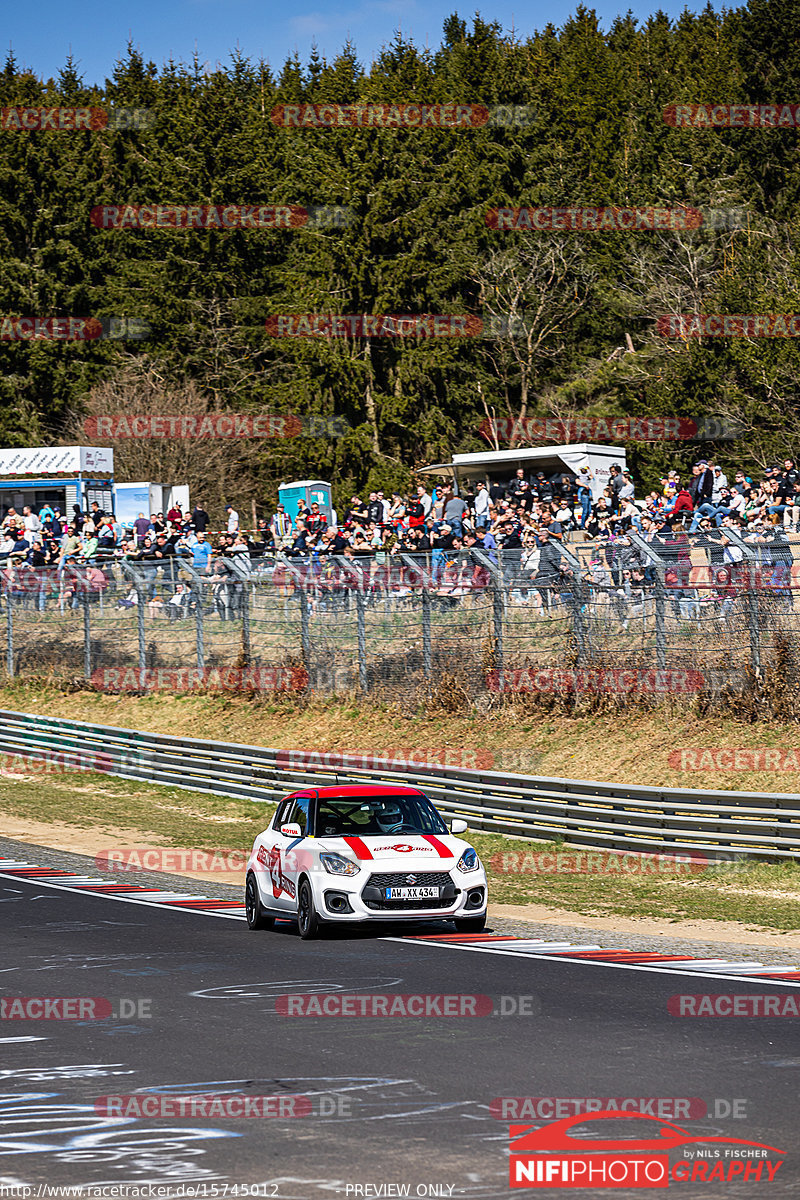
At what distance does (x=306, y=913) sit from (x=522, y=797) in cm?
734

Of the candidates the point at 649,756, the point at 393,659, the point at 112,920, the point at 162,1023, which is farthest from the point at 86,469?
the point at 162,1023

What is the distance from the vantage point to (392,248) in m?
60.8

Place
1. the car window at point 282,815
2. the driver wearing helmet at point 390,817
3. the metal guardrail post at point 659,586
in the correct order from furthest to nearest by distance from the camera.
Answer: the metal guardrail post at point 659,586 < the car window at point 282,815 < the driver wearing helmet at point 390,817

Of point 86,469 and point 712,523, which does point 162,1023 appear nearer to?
point 712,523
